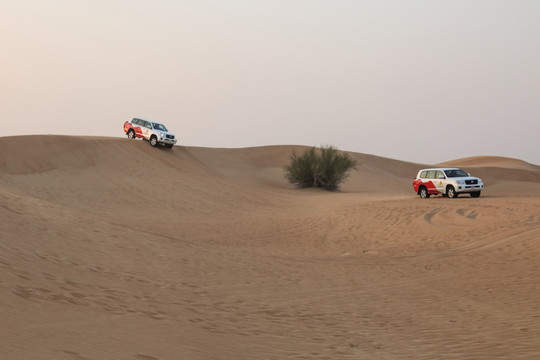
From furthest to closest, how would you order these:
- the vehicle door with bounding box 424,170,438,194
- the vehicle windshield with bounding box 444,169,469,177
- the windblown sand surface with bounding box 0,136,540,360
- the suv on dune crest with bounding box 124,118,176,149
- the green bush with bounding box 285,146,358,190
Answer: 1. the green bush with bounding box 285,146,358,190
2. the suv on dune crest with bounding box 124,118,176,149
3. the vehicle door with bounding box 424,170,438,194
4. the vehicle windshield with bounding box 444,169,469,177
5. the windblown sand surface with bounding box 0,136,540,360

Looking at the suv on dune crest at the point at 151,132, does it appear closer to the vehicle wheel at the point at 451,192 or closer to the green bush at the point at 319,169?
the green bush at the point at 319,169

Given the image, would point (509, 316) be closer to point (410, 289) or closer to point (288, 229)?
point (410, 289)

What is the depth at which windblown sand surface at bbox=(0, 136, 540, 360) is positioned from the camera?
6.90m

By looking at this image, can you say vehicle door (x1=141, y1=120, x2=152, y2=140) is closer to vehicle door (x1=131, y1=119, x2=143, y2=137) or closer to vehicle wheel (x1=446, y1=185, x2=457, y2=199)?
vehicle door (x1=131, y1=119, x2=143, y2=137)

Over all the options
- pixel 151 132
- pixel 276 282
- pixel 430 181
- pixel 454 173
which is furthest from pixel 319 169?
pixel 276 282

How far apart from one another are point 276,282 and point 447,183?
58.7 ft

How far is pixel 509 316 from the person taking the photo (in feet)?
30.3

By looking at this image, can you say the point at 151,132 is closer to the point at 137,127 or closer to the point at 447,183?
the point at 137,127

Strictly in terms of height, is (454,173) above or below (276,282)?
above

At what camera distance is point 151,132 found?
137ft

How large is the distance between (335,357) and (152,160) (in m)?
33.3

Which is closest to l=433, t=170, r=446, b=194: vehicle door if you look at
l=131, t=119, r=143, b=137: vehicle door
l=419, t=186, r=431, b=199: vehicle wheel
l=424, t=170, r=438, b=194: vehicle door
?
l=424, t=170, r=438, b=194: vehicle door

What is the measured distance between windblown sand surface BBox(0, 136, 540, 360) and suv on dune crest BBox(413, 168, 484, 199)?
7.65 ft

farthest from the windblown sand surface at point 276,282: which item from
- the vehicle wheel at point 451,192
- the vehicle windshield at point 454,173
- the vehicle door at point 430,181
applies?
the vehicle windshield at point 454,173
